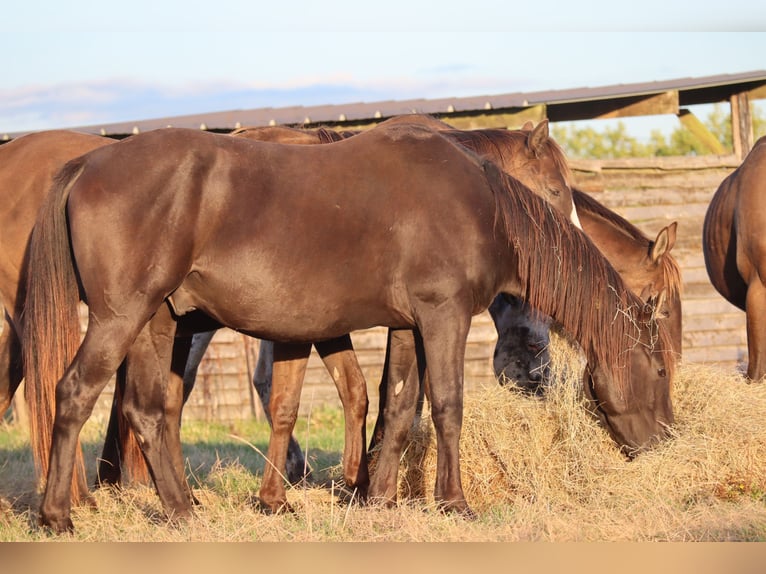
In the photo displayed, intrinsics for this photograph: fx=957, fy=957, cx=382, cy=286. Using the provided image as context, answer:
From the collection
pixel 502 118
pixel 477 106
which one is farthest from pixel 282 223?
pixel 502 118

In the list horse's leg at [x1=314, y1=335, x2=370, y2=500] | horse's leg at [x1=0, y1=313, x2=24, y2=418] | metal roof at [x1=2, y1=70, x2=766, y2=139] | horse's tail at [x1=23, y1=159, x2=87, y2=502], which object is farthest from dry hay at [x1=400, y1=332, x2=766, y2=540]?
metal roof at [x1=2, y1=70, x2=766, y2=139]

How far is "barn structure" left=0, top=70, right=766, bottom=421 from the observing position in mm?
11734

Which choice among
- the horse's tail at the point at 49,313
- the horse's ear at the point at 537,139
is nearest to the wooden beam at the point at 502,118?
the horse's ear at the point at 537,139

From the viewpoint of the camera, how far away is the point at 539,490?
5.55 meters

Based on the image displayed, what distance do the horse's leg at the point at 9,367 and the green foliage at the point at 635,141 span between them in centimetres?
3113

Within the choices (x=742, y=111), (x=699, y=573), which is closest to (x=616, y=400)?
(x=699, y=573)

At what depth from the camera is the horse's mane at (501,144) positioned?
264 inches

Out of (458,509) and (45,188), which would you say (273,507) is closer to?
(458,509)

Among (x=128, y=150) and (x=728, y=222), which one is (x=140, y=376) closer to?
(x=128, y=150)

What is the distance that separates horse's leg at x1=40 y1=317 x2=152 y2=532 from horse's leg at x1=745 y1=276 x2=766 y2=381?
16.0ft

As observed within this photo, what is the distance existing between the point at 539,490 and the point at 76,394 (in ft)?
8.66

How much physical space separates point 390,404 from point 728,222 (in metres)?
4.06

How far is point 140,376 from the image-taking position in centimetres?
505

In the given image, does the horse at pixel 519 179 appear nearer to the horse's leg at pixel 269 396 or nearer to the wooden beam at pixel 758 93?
the horse's leg at pixel 269 396
